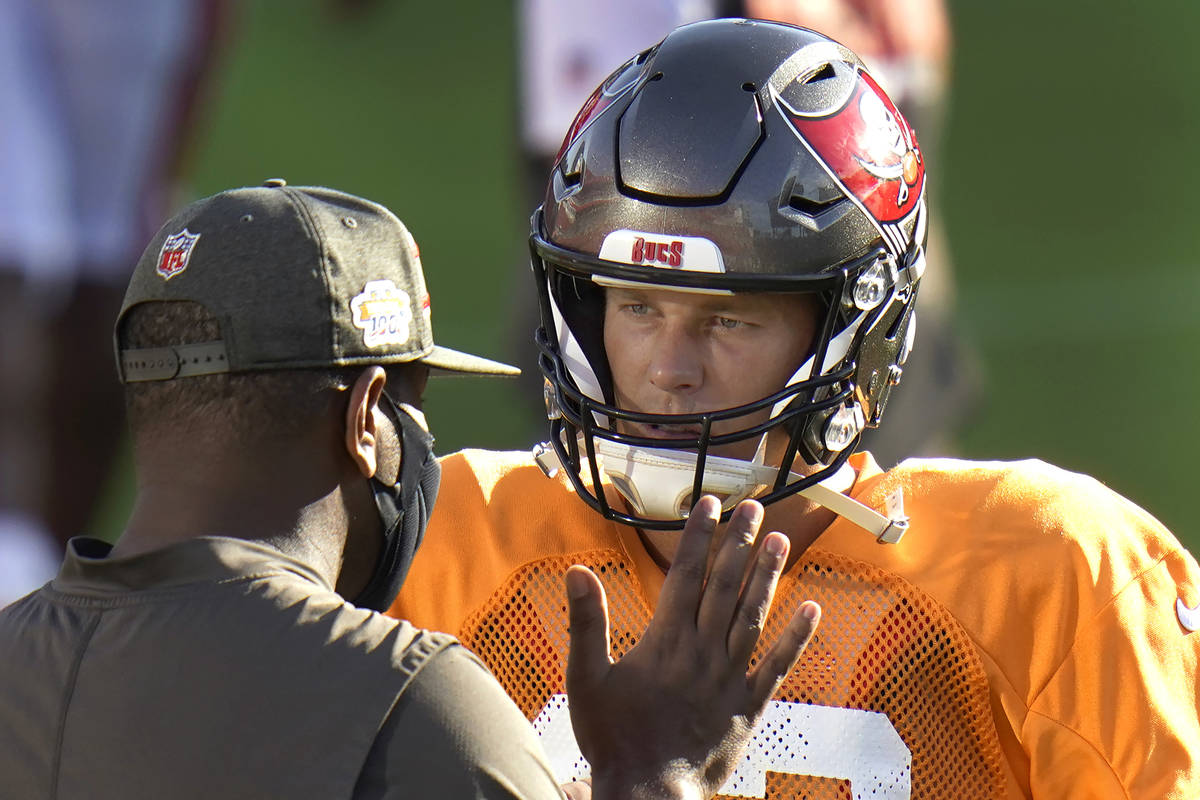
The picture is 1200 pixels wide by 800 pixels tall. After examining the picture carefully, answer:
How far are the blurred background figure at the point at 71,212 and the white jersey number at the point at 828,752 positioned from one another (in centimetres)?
388

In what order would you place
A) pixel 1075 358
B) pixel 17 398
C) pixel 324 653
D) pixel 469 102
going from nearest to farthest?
pixel 324 653, pixel 17 398, pixel 469 102, pixel 1075 358

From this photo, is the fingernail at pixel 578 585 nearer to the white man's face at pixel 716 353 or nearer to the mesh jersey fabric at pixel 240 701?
the mesh jersey fabric at pixel 240 701

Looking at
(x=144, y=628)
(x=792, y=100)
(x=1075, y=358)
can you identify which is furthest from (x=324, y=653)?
(x=1075, y=358)

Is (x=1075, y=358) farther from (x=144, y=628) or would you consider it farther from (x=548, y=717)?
(x=144, y=628)

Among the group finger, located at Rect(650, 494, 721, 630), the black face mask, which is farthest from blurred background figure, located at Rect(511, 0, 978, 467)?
finger, located at Rect(650, 494, 721, 630)

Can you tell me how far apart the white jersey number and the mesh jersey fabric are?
486 mm

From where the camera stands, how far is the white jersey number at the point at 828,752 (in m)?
1.92

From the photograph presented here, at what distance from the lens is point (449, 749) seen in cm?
145

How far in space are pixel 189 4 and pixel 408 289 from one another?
398cm

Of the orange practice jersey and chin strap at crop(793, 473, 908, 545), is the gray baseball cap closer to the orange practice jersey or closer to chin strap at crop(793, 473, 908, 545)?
the orange practice jersey

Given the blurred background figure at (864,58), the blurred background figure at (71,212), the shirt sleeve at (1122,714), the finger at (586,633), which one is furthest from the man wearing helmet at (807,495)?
the blurred background figure at (71,212)

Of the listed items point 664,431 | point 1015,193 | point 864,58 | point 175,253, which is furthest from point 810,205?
point 1015,193

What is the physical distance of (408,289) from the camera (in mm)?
1846

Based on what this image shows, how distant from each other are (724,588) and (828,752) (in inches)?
15.9
